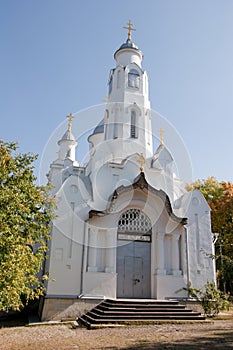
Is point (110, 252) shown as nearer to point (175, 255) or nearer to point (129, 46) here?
point (175, 255)

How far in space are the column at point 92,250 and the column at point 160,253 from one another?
3092 mm

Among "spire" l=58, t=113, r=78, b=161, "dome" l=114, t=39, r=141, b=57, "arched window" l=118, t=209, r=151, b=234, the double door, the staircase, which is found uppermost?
"dome" l=114, t=39, r=141, b=57

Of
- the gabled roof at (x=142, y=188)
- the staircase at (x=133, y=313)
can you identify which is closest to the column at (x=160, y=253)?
the gabled roof at (x=142, y=188)

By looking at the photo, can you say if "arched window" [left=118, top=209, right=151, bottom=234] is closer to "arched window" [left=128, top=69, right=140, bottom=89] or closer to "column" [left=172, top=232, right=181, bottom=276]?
"column" [left=172, top=232, right=181, bottom=276]

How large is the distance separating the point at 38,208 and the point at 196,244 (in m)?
8.98

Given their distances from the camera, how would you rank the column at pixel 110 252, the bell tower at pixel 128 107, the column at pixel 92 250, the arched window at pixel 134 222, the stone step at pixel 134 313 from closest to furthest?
the stone step at pixel 134 313
the column at pixel 92 250
the column at pixel 110 252
the arched window at pixel 134 222
the bell tower at pixel 128 107

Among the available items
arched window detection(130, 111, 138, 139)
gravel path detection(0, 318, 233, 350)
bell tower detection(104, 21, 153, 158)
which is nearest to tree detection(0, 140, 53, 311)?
gravel path detection(0, 318, 233, 350)

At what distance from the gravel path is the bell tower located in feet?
32.4

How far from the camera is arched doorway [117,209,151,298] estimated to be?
15147mm

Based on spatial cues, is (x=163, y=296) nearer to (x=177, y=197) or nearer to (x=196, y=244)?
(x=196, y=244)

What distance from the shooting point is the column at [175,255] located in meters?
15.5

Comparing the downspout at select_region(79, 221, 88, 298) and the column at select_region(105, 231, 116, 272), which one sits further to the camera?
the column at select_region(105, 231, 116, 272)

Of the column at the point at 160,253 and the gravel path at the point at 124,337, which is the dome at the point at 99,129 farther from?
the gravel path at the point at 124,337

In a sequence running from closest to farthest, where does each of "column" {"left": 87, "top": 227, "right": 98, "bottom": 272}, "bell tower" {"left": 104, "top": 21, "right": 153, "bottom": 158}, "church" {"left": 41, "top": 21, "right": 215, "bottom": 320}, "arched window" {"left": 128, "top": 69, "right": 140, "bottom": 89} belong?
"church" {"left": 41, "top": 21, "right": 215, "bottom": 320} < "column" {"left": 87, "top": 227, "right": 98, "bottom": 272} < "bell tower" {"left": 104, "top": 21, "right": 153, "bottom": 158} < "arched window" {"left": 128, "top": 69, "right": 140, "bottom": 89}
